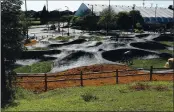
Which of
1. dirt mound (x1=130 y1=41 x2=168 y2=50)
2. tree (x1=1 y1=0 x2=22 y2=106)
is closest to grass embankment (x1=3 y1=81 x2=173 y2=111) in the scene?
tree (x1=1 y1=0 x2=22 y2=106)

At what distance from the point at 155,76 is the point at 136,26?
238 feet

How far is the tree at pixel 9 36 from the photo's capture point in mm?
17547

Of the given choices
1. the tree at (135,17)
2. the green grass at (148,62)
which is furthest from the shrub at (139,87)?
the tree at (135,17)

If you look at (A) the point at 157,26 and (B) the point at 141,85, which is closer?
(B) the point at 141,85

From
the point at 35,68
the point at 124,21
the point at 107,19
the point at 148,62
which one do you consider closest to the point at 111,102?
the point at 35,68

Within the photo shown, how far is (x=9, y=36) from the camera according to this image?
17922 mm

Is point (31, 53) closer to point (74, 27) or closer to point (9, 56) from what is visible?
point (9, 56)

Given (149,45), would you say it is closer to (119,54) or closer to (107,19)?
(119,54)

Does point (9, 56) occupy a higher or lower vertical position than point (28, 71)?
higher

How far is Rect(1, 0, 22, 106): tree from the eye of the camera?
17.5m

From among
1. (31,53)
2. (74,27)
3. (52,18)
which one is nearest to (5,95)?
(31,53)

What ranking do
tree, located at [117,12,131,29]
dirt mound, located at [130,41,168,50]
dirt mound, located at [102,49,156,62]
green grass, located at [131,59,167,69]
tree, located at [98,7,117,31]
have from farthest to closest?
tree, located at [117,12,131,29] < tree, located at [98,7,117,31] < dirt mound, located at [130,41,168,50] < dirt mound, located at [102,49,156,62] < green grass, located at [131,59,167,69]

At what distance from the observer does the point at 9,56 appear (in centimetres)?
1822

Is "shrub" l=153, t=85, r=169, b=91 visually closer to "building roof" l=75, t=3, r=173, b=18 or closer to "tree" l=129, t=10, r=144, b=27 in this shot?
"tree" l=129, t=10, r=144, b=27
